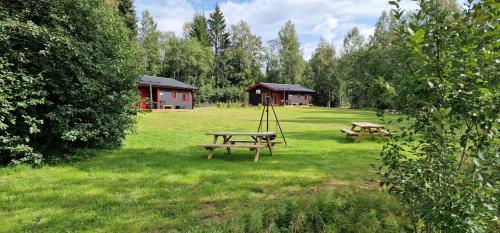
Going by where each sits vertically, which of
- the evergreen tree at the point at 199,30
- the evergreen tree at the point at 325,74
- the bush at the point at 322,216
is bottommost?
the bush at the point at 322,216

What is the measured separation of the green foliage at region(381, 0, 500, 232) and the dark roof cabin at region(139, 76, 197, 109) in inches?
1077

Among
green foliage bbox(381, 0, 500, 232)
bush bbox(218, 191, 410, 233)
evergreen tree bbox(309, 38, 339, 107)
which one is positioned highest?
evergreen tree bbox(309, 38, 339, 107)

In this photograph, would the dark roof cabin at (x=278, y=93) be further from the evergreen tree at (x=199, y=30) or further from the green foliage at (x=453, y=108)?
the green foliage at (x=453, y=108)

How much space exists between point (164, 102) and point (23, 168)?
25440 millimetres

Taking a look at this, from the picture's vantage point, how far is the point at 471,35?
6.65 ft

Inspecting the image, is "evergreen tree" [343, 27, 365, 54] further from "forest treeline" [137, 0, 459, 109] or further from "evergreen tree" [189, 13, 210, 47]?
"evergreen tree" [189, 13, 210, 47]

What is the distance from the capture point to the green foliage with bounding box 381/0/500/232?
188cm

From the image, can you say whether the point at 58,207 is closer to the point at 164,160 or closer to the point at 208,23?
the point at 164,160

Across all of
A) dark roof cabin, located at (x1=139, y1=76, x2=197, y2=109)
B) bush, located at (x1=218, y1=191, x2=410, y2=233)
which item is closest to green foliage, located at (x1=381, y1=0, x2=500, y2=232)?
bush, located at (x1=218, y1=191, x2=410, y2=233)

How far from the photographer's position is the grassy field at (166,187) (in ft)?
12.0

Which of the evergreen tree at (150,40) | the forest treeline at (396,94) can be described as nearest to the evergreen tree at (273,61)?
the evergreen tree at (150,40)

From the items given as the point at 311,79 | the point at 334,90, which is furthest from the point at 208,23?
the point at 334,90

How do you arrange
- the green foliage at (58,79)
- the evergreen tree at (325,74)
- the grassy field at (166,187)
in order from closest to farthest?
1. the grassy field at (166,187)
2. the green foliage at (58,79)
3. the evergreen tree at (325,74)

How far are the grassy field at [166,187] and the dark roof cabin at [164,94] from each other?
2233cm
